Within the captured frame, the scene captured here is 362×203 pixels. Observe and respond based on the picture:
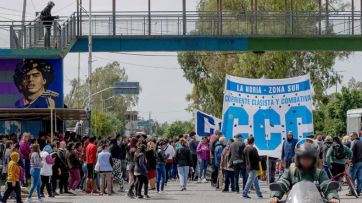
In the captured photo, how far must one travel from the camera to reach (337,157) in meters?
26.7

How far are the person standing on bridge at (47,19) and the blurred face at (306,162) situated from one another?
27244mm

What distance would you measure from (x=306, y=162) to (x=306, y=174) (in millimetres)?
189

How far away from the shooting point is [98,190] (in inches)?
1199

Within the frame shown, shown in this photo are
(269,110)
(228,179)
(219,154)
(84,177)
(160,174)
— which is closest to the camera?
(269,110)

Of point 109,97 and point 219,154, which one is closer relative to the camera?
point 219,154

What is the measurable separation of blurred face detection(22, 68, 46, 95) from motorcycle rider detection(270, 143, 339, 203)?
92.8ft

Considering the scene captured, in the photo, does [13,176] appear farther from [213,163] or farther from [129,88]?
[129,88]

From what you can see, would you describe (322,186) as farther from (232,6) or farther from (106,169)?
(232,6)

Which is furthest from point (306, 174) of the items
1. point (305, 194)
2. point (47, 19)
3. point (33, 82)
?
point (33, 82)

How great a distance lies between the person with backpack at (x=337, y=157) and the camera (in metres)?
26.6

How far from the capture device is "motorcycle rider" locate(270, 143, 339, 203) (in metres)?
11.2

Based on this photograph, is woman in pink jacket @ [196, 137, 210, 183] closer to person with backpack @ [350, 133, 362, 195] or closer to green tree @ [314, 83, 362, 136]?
person with backpack @ [350, 133, 362, 195]

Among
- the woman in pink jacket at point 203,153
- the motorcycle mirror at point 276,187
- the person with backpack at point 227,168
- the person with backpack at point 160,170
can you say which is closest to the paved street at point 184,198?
the person with backpack at point 160,170

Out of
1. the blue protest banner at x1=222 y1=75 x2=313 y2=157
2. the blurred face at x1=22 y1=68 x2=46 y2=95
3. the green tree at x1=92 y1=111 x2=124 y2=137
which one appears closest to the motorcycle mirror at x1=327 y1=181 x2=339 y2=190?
the blue protest banner at x1=222 y1=75 x2=313 y2=157
